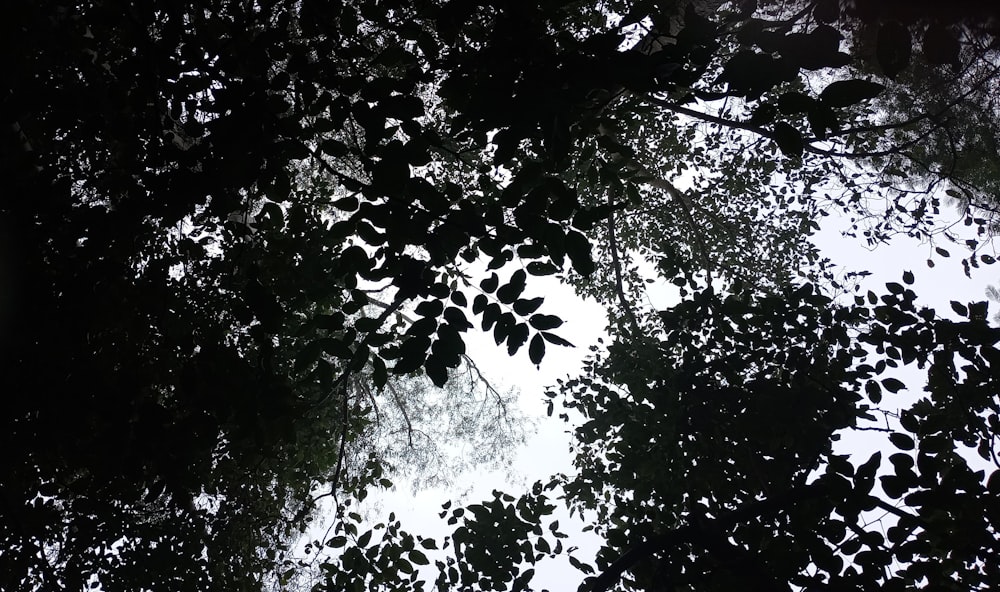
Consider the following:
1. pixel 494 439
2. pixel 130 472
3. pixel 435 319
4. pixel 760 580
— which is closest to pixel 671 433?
pixel 760 580

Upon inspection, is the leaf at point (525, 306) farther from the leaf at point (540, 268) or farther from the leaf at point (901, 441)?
the leaf at point (901, 441)

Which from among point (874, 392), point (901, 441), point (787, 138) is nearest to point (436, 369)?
point (787, 138)

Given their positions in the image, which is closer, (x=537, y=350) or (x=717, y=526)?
(x=537, y=350)

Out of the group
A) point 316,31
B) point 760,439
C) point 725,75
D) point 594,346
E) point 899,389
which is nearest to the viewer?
point 725,75

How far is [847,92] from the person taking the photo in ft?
4.79

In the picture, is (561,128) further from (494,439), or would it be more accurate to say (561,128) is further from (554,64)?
(494,439)

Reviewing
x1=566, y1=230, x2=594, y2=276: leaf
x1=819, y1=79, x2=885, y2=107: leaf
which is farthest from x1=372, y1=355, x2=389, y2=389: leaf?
x1=819, y1=79, x2=885, y2=107: leaf

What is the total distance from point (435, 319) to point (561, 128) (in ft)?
2.21

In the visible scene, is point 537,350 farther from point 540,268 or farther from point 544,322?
point 540,268

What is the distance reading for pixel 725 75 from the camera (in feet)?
4.99

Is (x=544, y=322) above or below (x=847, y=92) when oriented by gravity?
above

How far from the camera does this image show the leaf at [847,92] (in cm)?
143

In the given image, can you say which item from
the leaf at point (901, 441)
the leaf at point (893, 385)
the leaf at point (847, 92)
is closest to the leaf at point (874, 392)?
the leaf at point (893, 385)

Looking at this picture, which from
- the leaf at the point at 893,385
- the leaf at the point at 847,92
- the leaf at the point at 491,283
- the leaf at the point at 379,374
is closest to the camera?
the leaf at the point at 847,92
